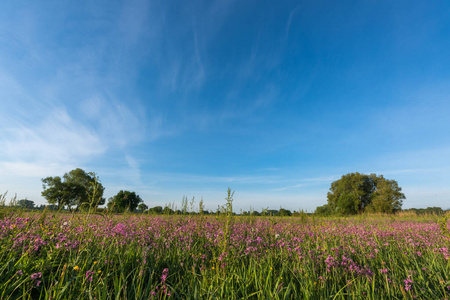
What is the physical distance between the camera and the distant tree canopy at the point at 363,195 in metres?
50.1

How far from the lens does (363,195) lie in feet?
189

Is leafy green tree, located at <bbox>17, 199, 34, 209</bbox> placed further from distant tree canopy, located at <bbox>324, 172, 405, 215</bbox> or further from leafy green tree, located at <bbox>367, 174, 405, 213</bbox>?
leafy green tree, located at <bbox>367, 174, 405, 213</bbox>

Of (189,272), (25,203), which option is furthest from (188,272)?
(25,203)

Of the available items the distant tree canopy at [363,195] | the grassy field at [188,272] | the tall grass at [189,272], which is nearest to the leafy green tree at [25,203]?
the grassy field at [188,272]

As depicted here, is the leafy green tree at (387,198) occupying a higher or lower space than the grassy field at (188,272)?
higher

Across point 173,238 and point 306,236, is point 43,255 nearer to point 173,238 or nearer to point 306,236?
point 173,238

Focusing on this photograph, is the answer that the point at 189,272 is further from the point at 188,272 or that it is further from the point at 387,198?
the point at 387,198

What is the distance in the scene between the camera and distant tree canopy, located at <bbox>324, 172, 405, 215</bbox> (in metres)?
50.1

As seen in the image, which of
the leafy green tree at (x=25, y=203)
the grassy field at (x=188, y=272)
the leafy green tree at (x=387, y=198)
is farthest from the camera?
the leafy green tree at (x=387, y=198)

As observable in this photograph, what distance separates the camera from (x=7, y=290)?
92.7 inches

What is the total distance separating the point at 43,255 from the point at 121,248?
1.20 meters

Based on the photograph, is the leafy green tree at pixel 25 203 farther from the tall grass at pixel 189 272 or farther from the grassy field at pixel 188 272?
the tall grass at pixel 189 272

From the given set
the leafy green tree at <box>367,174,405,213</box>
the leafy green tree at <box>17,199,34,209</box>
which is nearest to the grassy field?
the leafy green tree at <box>17,199,34,209</box>

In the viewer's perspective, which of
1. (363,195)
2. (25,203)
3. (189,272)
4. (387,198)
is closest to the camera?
(189,272)
